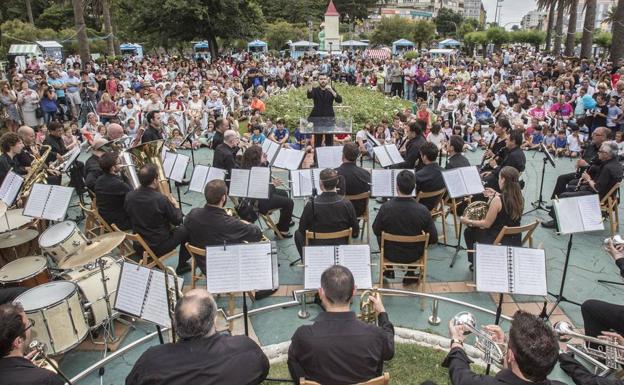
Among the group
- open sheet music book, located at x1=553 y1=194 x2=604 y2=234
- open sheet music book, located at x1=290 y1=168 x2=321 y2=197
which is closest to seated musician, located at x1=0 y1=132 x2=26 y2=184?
open sheet music book, located at x1=290 y1=168 x2=321 y2=197

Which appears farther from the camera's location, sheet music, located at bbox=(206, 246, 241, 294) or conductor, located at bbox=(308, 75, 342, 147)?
conductor, located at bbox=(308, 75, 342, 147)

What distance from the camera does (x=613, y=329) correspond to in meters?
4.33

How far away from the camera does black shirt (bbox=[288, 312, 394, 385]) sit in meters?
3.04

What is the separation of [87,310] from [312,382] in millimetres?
3063

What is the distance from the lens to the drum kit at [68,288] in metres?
4.36

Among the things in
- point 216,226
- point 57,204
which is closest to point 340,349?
point 216,226

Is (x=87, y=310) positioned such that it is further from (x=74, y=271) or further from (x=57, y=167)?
(x=57, y=167)

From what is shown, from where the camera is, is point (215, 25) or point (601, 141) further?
point (215, 25)

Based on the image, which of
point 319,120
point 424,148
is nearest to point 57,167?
point 319,120

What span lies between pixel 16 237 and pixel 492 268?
5965 millimetres

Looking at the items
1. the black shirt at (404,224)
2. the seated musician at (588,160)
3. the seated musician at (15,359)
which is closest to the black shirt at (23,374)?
the seated musician at (15,359)

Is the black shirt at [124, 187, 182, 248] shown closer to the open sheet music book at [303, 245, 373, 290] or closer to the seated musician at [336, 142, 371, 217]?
the open sheet music book at [303, 245, 373, 290]

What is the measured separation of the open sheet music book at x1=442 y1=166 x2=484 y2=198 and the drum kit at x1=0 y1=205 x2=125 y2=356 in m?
4.43

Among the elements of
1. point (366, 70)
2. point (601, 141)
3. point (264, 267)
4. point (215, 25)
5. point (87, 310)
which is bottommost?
point (87, 310)
